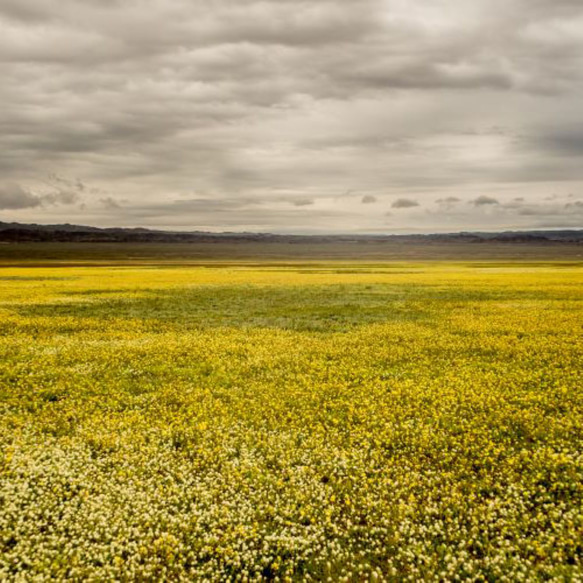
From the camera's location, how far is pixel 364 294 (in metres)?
53.4

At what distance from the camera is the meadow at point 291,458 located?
862cm

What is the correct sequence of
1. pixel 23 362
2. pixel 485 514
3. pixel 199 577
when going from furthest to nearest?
1. pixel 23 362
2. pixel 485 514
3. pixel 199 577

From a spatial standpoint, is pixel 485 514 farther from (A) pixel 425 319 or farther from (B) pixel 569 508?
(A) pixel 425 319

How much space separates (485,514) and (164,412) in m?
10.5

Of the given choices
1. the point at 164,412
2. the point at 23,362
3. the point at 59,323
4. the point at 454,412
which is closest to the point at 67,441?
the point at 164,412

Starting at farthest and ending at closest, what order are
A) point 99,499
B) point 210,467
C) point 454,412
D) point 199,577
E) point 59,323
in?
1. point 59,323
2. point 454,412
3. point 210,467
4. point 99,499
5. point 199,577

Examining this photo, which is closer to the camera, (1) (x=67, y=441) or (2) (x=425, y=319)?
(1) (x=67, y=441)

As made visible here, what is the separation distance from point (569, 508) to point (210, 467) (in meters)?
8.54

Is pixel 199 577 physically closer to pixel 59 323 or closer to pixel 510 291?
pixel 59 323

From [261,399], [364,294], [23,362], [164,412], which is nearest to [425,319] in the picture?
[364,294]

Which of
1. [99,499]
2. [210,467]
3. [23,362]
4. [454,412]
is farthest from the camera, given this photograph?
[23,362]

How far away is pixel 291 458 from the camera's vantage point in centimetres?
1238

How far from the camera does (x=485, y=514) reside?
9.73 meters

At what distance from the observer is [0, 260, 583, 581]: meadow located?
862 cm
